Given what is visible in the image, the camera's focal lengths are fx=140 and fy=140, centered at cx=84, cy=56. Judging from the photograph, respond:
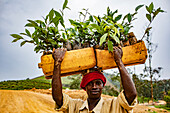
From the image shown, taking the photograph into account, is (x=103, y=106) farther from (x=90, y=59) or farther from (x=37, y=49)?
(x=37, y=49)

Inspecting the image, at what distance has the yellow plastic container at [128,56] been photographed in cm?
155

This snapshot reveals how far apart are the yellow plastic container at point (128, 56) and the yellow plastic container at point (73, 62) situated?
0.09 meters

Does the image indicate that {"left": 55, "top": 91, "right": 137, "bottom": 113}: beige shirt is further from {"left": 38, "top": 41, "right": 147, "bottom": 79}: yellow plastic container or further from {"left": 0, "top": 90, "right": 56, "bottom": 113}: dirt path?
{"left": 0, "top": 90, "right": 56, "bottom": 113}: dirt path

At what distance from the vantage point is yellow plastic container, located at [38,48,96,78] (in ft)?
5.28

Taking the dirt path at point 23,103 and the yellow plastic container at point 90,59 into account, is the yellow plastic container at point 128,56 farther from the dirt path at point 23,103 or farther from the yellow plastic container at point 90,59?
the dirt path at point 23,103

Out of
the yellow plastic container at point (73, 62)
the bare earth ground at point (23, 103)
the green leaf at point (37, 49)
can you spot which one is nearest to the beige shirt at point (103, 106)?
the yellow plastic container at point (73, 62)

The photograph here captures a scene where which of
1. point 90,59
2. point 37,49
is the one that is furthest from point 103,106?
point 37,49

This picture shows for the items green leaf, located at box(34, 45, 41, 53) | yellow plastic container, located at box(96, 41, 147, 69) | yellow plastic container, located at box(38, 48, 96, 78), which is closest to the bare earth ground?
green leaf, located at box(34, 45, 41, 53)

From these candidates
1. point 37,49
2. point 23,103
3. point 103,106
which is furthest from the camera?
point 23,103

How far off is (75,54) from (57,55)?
21 centimetres

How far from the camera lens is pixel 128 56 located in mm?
1588

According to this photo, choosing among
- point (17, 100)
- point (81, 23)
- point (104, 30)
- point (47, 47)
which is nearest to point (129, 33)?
point (104, 30)

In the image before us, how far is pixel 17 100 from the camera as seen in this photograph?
6.16 meters

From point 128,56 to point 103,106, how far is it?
2.08 feet
